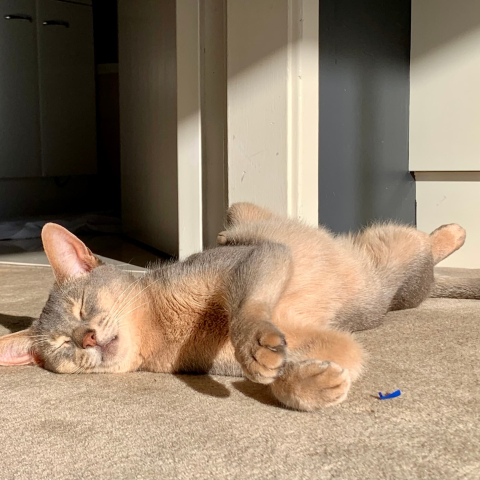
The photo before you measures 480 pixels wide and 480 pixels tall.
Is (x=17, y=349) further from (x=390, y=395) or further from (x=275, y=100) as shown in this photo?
(x=275, y=100)

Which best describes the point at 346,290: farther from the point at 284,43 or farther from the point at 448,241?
the point at 284,43

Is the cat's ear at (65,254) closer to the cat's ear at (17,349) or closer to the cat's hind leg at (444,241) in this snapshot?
the cat's ear at (17,349)

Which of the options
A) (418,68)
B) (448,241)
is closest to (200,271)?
(448,241)

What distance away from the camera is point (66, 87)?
4926 mm

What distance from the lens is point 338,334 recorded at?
4.21 feet

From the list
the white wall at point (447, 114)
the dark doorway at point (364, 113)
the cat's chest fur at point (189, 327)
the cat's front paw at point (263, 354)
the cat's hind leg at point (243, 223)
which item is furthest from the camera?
the white wall at point (447, 114)

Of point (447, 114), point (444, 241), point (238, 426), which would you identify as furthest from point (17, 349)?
point (447, 114)

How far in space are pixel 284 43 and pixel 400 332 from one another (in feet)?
3.36

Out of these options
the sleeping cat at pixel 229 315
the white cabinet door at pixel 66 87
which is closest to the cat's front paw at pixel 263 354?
the sleeping cat at pixel 229 315

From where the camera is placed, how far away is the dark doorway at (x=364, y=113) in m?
2.09

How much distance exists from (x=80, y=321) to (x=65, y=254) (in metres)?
0.22

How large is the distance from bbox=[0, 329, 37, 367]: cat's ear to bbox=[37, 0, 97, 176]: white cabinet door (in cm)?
371

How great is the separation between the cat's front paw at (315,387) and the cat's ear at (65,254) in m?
0.69

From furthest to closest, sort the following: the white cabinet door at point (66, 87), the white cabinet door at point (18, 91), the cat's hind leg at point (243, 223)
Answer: the white cabinet door at point (66, 87) < the white cabinet door at point (18, 91) < the cat's hind leg at point (243, 223)
